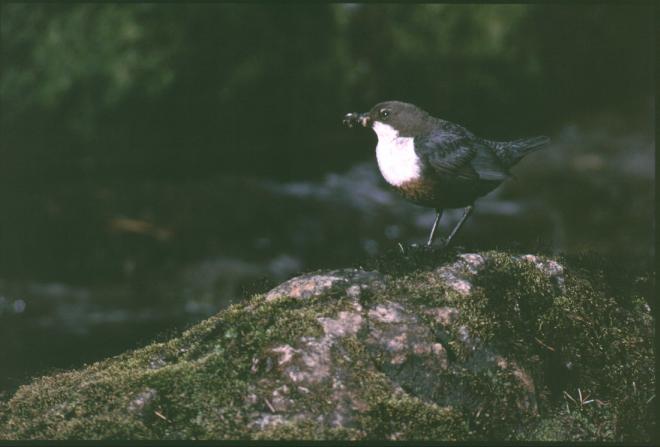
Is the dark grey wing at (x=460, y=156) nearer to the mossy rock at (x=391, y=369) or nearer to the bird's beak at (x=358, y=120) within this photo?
the bird's beak at (x=358, y=120)

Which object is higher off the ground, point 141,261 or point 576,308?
point 141,261

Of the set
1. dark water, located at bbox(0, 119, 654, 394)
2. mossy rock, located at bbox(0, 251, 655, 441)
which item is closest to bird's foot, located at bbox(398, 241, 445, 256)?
mossy rock, located at bbox(0, 251, 655, 441)

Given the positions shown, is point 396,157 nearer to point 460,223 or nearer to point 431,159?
point 431,159

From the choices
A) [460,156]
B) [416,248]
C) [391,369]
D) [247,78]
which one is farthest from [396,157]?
[247,78]

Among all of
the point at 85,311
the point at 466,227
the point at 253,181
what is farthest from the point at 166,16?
the point at 466,227

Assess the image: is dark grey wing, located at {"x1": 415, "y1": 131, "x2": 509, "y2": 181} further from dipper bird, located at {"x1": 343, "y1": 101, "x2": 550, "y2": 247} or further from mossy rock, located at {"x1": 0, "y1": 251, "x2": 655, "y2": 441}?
mossy rock, located at {"x1": 0, "y1": 251, "x2": 655, "y2": 441}

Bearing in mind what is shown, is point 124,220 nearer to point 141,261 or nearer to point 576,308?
point 141,261
